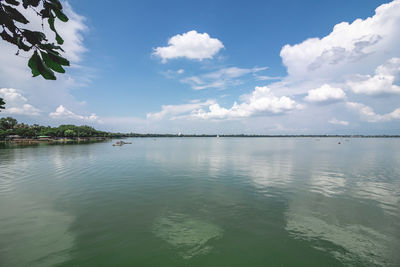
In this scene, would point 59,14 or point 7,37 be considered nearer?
point 7,37

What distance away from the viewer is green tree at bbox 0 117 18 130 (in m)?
154

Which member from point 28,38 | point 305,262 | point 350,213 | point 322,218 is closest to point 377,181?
point 350,213

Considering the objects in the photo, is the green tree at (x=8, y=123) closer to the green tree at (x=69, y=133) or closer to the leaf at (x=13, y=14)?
the green tree at (x=69, y=133)

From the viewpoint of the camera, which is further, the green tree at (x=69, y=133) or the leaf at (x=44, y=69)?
the green tree at (x=69, y=133)

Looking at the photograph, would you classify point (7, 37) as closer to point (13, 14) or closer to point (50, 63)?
point (13, 14)

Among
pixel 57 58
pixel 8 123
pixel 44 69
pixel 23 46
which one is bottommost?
pixel 44 69

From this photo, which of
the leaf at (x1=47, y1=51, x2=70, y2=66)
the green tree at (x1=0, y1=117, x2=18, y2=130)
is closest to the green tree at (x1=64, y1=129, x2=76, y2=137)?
the green tree at (x1=0, y1=117, x2=18, y2=130)

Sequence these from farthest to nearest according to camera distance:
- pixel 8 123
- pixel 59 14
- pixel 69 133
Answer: pixel 69 133 < pixel 8 123 < pixel 59 14

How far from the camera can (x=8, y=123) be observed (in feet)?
532

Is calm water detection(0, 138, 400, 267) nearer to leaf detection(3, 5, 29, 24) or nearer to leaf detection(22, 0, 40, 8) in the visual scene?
leaf detection(3, 5, 29, 24)

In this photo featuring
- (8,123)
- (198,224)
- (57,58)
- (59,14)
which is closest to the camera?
(57,58)

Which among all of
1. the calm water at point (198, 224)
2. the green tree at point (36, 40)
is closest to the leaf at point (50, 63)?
the green tree at point (36, 40)

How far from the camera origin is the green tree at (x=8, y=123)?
15418cm

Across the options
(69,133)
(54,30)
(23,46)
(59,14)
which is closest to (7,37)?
(23,46)
